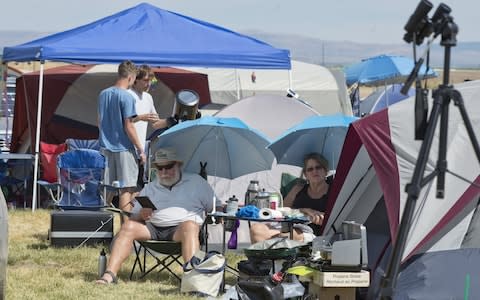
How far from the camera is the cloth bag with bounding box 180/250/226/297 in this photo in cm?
639

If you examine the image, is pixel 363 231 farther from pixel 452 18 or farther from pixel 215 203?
pixel 452 18

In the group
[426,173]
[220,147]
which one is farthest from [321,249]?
[220,147]

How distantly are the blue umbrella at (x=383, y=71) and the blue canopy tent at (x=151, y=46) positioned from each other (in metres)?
10.8

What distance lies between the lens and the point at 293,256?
629 cm

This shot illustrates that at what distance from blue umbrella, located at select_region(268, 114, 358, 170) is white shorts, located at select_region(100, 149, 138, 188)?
1.81 metres

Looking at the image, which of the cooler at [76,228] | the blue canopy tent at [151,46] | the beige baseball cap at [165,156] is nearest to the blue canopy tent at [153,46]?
the blue canopy tent at [151,46]

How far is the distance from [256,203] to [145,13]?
4.96 meters

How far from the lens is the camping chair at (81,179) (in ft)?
Answer: 30.7

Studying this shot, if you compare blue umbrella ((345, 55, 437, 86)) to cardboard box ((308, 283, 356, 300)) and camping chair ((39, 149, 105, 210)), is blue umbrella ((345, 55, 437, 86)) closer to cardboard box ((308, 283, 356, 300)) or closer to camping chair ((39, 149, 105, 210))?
camping chair ((39, 149, 105, 210))

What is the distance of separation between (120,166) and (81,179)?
644mm

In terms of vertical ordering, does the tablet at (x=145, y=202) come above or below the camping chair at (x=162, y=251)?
above

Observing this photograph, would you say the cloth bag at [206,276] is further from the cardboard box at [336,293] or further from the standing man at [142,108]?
the standing man at [142,108]

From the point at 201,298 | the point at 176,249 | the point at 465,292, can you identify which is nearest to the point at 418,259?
the point at 465,292

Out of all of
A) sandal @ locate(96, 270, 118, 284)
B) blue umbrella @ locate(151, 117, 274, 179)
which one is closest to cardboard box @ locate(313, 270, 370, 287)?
sandal @ locate(96, 270, 118, 284)
